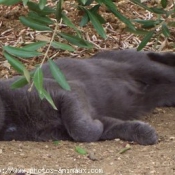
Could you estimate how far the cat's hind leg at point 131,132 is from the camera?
328 cm

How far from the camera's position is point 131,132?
3354mm

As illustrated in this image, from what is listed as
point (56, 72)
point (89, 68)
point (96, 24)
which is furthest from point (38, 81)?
point (89, 68)

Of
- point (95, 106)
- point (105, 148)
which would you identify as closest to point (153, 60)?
point (95, 106)

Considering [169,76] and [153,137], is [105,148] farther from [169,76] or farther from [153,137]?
[169,76]

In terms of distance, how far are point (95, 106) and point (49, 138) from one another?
1.33 feet

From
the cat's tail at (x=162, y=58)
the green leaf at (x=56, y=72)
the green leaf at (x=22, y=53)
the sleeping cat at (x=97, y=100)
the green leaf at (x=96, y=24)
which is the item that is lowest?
the sleeping cat at (x=97, y=100)

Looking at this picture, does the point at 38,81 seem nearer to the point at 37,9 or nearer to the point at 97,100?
the point at 37,9

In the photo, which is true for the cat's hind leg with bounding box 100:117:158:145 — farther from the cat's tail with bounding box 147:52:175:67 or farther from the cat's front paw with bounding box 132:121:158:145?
the cat's tail with bounding box 147:52:175:67

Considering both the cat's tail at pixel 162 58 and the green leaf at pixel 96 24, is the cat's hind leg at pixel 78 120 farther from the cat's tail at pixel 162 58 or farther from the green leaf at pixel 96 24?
the cat's tail at pixel 162 58

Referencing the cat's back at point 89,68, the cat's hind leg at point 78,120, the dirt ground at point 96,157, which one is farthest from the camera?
the cat's back at point 89,68

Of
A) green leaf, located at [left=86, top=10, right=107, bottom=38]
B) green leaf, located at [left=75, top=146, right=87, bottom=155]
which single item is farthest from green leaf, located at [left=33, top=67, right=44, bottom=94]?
green leaf, located at [left=75, top=146, right=87, bottom=155]

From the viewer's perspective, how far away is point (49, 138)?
11.6 feet

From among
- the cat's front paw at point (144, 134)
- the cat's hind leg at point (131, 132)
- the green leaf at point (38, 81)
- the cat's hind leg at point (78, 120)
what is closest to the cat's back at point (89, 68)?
the cat's hind leg at point (78, 120)

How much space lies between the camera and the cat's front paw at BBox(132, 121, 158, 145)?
129 inches
